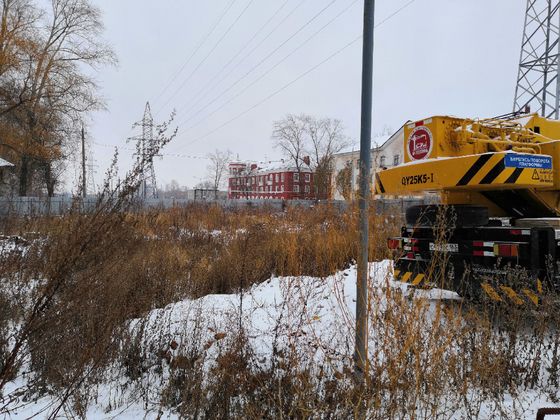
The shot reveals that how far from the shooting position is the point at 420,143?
5.22 metres

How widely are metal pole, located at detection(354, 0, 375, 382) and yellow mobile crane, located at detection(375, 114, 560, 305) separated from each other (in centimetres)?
131

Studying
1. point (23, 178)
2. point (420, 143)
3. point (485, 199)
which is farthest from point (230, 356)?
point (23, 178)

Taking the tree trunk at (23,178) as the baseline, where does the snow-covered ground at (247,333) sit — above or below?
below

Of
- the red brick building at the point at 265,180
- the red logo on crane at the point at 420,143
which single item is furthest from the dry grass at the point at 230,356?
the red brick building at the point at 265,180

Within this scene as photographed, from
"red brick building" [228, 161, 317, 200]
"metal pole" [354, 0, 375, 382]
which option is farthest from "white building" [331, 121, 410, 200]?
"red brick building" [228, 161, 317, 200]

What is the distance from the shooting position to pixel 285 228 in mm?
9422

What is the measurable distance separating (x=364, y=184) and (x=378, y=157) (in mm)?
662

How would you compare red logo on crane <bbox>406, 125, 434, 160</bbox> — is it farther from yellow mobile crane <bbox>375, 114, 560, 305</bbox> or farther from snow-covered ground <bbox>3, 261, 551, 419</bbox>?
snow-covered ground <bbox>3, 261, 551, 419</bbox>

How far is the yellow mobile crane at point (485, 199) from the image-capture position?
13.5 feet

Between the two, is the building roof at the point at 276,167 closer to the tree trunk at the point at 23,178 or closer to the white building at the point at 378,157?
the white building at the point at 378,157

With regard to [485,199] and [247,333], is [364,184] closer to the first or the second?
[247,333]

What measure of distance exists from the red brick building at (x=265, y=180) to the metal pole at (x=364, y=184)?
191 ft

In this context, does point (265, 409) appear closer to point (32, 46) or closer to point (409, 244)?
point (409, 244)

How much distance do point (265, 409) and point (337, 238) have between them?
5.29 meters
